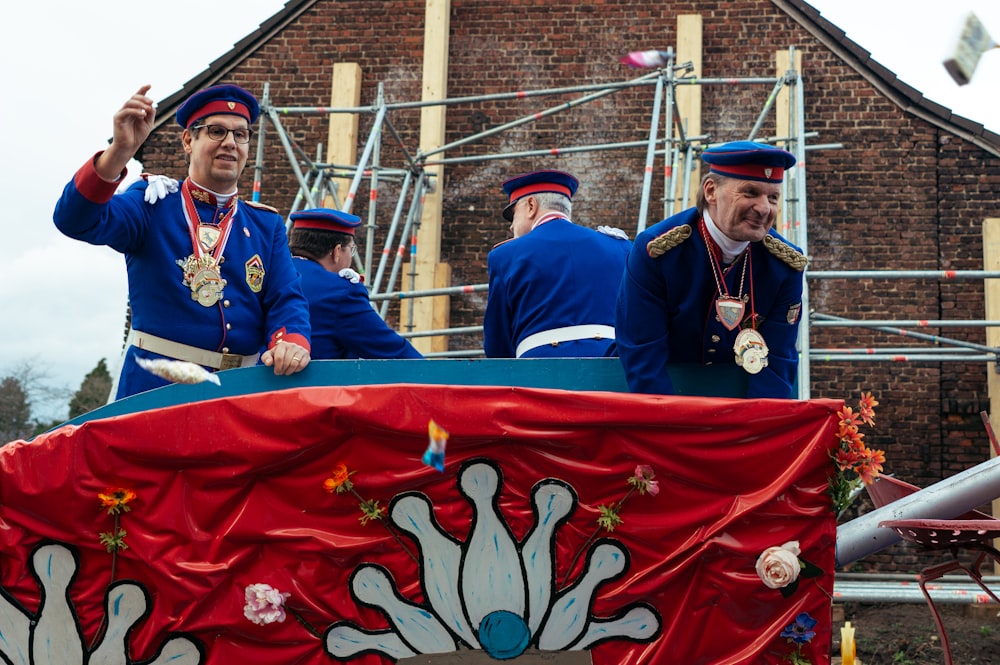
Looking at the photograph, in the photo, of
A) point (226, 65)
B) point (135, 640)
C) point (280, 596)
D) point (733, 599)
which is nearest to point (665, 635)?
point (733, 599)

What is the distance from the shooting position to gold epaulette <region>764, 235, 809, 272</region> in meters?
3.30

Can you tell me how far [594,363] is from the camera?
331 centimetres

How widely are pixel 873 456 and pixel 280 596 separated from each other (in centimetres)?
161

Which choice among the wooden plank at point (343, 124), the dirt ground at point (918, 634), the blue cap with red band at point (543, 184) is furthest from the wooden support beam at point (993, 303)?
the blue cap with red band at point (543, 184)

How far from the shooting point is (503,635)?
292cm

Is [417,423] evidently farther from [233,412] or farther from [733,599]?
[733,599]

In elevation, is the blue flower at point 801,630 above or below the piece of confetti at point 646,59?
below

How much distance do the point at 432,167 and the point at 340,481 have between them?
8.49 m

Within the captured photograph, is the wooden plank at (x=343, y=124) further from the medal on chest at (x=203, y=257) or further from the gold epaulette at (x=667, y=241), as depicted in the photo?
the gold epaulette at (x=667, y=241)

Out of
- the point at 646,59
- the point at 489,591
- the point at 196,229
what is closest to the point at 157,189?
the point at 196,229

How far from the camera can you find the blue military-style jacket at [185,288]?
3586mm

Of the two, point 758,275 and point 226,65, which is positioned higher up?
point 226,65

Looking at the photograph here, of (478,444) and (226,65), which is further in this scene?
(226,65)

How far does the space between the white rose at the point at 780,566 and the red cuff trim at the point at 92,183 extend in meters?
2.13
